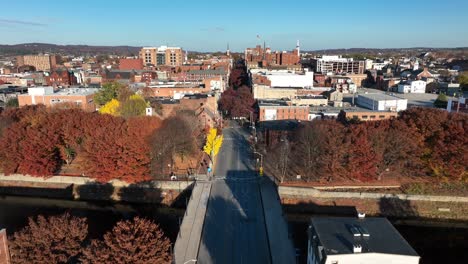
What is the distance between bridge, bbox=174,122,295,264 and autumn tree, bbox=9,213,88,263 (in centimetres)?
485

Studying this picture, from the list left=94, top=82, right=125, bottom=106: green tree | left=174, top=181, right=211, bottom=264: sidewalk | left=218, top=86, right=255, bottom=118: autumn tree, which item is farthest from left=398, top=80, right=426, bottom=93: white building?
left=174, top=181, right=211, bottom=264: sidewalk

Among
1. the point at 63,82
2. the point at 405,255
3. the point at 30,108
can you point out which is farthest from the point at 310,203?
the point at 63,82

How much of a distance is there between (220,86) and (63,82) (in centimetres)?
3698

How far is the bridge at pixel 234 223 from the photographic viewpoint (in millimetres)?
17500

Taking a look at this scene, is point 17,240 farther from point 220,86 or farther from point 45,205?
point 220,86

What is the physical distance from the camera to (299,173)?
27.6 m

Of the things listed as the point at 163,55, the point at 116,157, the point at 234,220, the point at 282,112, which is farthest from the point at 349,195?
the point at 163,55

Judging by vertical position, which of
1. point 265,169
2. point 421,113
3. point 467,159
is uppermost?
point 421,113

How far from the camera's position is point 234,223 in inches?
809

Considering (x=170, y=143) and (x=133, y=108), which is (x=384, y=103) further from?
(x=133, y=108)

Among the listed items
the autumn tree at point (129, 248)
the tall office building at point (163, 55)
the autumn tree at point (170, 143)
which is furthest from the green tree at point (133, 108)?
the tall office building at point (163, 55)

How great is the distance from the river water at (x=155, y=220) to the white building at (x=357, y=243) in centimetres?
391

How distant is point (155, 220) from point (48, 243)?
349 inches

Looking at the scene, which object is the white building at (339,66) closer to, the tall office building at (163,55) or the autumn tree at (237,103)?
the tall office building at (163,55)
